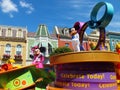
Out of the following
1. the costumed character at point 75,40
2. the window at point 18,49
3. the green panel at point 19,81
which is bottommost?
the green panel at point 19,81

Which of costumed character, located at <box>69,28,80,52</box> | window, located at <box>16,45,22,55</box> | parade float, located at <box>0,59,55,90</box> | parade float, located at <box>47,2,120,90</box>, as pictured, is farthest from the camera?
window, located at <box>16,45,22,55</box>

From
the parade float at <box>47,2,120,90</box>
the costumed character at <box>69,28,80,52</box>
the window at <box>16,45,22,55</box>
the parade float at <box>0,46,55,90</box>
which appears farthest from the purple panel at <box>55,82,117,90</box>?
the window at <box>16,45,22,55</box>

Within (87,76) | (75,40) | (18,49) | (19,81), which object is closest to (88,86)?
(87,76)

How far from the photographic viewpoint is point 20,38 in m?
30.8

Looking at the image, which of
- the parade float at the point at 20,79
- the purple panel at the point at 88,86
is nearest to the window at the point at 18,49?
the parade float at the point at 20,79

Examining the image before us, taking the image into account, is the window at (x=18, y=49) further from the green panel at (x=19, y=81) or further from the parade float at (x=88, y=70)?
the parade float at (x=88, y=70)

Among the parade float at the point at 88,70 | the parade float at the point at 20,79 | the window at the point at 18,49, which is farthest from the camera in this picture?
the window at the point at 18,49

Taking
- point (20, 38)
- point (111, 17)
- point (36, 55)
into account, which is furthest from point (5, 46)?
point (111, 17)

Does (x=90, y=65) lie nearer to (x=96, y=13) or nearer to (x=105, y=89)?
(x=105, y=89)

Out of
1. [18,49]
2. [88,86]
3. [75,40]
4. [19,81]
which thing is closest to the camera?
[88,86]

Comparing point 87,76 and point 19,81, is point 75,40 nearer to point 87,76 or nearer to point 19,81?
point 19,81

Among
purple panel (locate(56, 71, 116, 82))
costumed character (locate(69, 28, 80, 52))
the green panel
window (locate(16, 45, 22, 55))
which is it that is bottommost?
the green panel

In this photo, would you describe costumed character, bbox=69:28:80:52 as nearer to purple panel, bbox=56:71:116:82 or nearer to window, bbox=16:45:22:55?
purple panel, bbox=56:71:116:82

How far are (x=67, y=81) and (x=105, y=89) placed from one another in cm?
50
